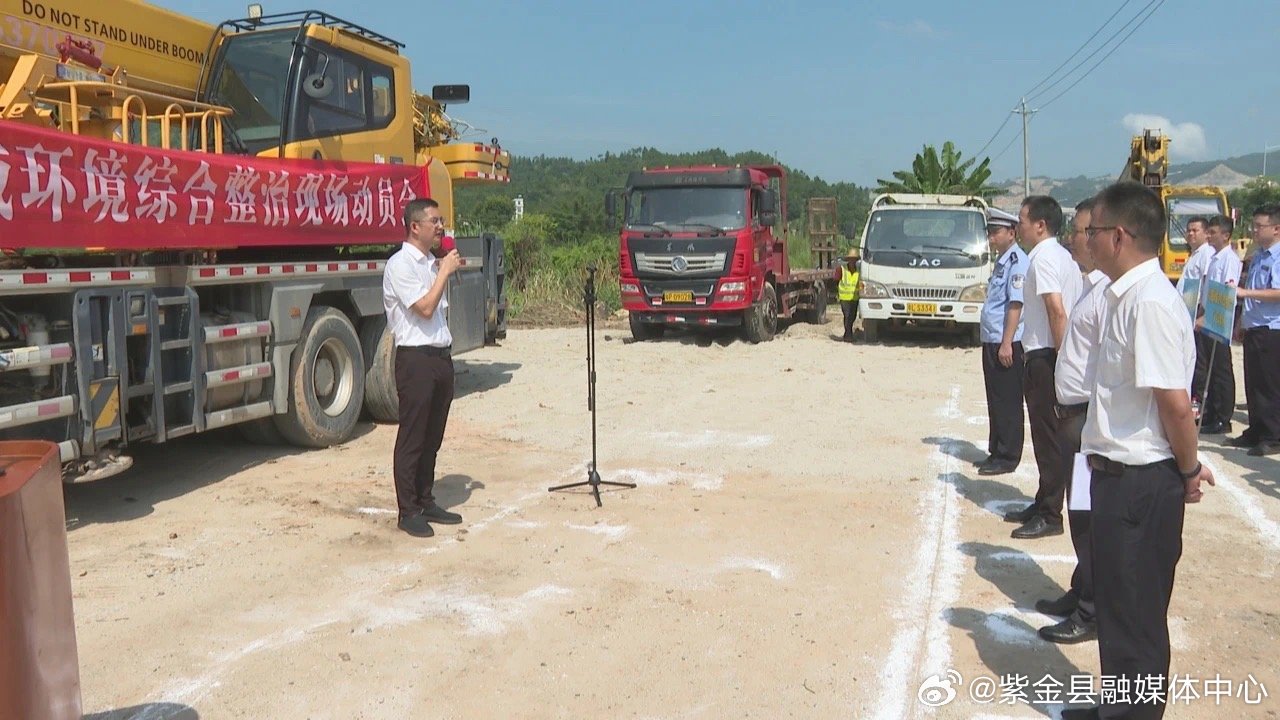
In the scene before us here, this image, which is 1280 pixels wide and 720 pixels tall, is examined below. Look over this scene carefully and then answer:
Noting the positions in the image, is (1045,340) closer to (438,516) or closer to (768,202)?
(438,516)

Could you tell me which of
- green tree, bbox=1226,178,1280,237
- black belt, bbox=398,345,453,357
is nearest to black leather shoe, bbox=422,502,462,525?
black belt, bbox=398,345,453,357

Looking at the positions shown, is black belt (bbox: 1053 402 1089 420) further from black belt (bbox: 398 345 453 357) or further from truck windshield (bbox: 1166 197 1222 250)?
truck windshield (bbox: 1166 197 1222 250)

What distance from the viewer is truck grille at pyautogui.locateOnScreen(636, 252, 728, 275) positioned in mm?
14711

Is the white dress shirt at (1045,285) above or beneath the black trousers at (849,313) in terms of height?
above

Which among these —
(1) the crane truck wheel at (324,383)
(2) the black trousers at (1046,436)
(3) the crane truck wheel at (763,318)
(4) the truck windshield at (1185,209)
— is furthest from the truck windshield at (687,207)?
(4) the truck windshield at (1185,209)

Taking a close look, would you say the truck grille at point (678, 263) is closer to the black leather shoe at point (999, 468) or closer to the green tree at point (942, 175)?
the black leather shoe at point (999, 468)

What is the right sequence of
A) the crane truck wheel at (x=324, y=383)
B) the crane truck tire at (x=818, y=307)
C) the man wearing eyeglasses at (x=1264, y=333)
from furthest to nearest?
the crane truck tire at (x=818, y=307), the man wearing eyeglasses at (x=1264, y=333), the crane truck wheel at (x=324, y=383)

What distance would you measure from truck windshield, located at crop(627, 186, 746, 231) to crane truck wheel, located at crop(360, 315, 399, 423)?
22.4ft

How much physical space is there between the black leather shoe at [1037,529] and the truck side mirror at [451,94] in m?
7.57

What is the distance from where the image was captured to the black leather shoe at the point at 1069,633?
169 inches

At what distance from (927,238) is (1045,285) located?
958 centimetres

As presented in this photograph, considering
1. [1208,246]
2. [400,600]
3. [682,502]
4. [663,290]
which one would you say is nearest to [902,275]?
[663,290]

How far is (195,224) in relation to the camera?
Result: 648cm

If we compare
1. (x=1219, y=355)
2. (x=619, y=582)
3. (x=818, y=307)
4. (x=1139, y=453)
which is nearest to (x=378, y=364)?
(x=619, y=582)
